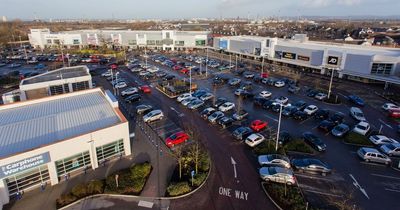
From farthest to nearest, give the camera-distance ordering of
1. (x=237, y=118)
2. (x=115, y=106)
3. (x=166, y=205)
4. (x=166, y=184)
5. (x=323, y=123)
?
(x=237, y=118) < (x=323, y=123) < (x=115, y=106) < (x=166, y=184) < (x=166, y=205)

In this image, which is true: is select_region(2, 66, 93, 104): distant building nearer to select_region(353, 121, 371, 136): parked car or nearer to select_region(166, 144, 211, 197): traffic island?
select_region(166, 144, 211, 197): traffic island

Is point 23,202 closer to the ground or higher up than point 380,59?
closer to the ground

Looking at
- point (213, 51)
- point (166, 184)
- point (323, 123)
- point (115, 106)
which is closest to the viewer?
point (166, 184)

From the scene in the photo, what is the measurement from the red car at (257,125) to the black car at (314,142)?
17.5 ft

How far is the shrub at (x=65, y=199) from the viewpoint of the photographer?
781 inches

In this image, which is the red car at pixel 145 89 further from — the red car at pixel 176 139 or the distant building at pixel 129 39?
the distant building at pixel 129 39

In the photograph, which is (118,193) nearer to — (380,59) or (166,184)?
(166,184)

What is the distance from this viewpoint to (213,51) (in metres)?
94.2

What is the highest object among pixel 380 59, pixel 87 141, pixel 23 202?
pixel 380 59

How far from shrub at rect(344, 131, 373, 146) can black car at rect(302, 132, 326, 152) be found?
3778mm

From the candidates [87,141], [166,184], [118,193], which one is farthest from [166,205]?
[87,141]

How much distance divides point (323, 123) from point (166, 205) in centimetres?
2459

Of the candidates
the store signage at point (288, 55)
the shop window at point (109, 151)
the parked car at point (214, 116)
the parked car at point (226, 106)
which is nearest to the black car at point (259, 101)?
the parked car at point (226, 106)

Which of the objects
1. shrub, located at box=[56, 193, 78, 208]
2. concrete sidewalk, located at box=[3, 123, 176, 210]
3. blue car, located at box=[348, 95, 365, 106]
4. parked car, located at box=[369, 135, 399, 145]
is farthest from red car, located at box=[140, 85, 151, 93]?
blue car, located at box=[348, 95, 365, 106]
